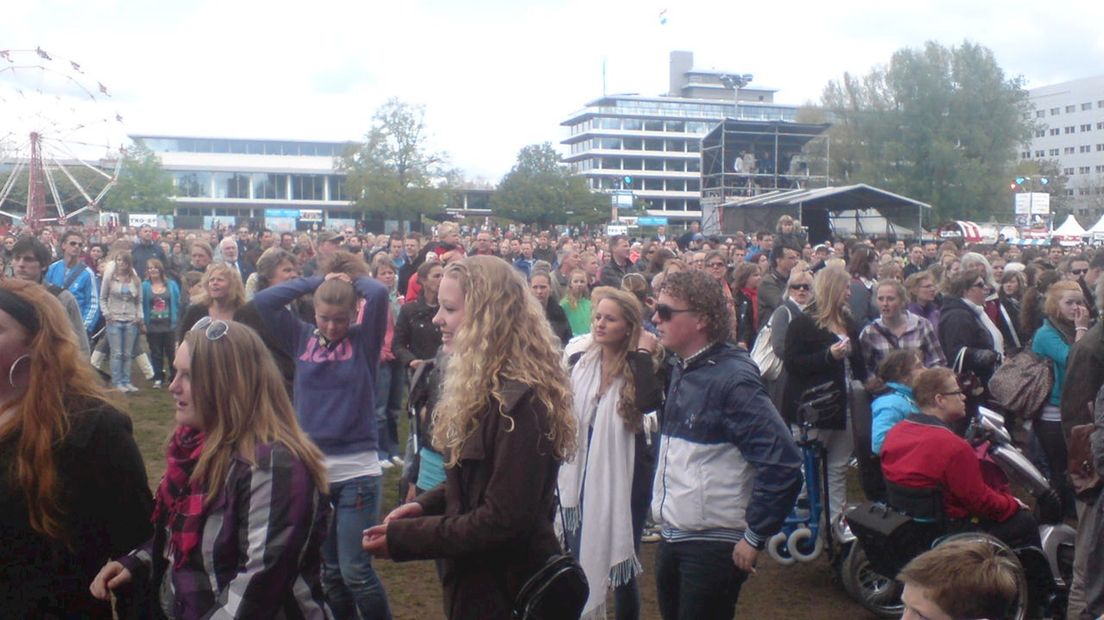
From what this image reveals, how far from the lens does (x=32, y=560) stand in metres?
2.84

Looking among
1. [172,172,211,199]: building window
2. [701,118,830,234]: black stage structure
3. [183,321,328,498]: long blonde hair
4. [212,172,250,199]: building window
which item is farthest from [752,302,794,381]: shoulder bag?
[212,172,250,199]: building window

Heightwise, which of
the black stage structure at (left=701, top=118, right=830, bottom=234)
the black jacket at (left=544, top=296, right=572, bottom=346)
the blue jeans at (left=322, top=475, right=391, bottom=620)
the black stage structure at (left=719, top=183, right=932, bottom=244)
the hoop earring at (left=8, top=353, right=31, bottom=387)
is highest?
the black stage structure at (left=701, top=118, right=830, bottom=234)

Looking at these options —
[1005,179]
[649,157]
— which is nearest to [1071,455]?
[1005,179]

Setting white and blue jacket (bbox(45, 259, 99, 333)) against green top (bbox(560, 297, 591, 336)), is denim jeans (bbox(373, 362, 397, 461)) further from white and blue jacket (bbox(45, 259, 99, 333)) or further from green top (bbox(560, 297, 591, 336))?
white and blue jacket (bbox(45, 259, 99, 333))

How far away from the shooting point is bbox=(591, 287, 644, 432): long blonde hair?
4.46 m

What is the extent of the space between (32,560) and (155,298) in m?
9.94

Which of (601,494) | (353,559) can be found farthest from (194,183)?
(601,494)

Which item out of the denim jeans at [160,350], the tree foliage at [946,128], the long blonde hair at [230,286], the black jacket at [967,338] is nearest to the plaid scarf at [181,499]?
the long blonde hair at [230,286]

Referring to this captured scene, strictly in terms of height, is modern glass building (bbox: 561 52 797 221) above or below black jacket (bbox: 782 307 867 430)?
above

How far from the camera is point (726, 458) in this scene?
3680mm

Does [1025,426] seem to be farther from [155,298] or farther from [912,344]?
[155,298]

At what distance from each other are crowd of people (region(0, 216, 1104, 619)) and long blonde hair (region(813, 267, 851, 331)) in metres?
0.02

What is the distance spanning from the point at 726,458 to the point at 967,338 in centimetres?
476

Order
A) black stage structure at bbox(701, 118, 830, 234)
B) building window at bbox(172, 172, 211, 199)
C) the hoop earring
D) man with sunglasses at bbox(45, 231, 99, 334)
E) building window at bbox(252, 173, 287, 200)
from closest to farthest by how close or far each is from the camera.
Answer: the hoop earring < man with sunglasses at bbox(45, 231, 99, 334) < black stage structure at bbox(701, 118, 830, 234) < building window at bbox(172, 172, 211, 199) < building window at bbox(252, 173, 287, 200)
